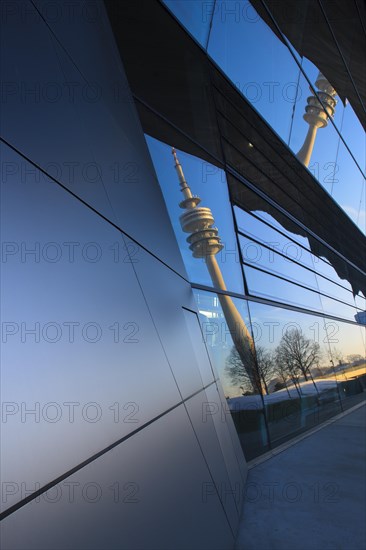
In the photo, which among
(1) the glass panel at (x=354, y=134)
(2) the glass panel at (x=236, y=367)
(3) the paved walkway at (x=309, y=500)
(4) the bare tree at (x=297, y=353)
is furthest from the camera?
(1) the glass panel at (x=354, y=134)

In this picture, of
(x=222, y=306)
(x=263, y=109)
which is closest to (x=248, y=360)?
(x=222, y=306)

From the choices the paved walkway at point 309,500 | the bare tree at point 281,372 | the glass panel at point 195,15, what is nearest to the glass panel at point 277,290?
the bare tree at point 281,372

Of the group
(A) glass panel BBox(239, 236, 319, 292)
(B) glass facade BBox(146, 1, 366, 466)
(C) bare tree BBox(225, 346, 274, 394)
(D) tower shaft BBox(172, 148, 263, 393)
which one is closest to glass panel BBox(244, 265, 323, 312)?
(B) glass facade BBox(146, 1, 366, 466)

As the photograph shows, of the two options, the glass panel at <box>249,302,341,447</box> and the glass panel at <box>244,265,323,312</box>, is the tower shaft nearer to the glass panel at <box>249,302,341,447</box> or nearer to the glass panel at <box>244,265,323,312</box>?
the glass panel at <box>249,302,341,447</box>

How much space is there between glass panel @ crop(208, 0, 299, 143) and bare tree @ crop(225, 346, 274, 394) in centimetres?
571

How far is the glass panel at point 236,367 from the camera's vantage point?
25.6 feet

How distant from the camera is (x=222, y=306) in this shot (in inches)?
337

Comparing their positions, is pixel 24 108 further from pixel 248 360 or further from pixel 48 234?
pixel 248 360

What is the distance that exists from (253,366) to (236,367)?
0.84 meters

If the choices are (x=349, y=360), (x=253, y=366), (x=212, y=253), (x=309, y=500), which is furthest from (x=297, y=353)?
(x=309, y=500)

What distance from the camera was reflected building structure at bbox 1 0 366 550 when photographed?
6.11ft

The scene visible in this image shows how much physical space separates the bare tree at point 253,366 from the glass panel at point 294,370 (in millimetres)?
61

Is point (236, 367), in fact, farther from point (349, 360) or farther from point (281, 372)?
point (349, 360)

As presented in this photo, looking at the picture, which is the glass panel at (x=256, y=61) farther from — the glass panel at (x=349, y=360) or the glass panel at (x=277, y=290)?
the glass panel at (x=349, y=360)
